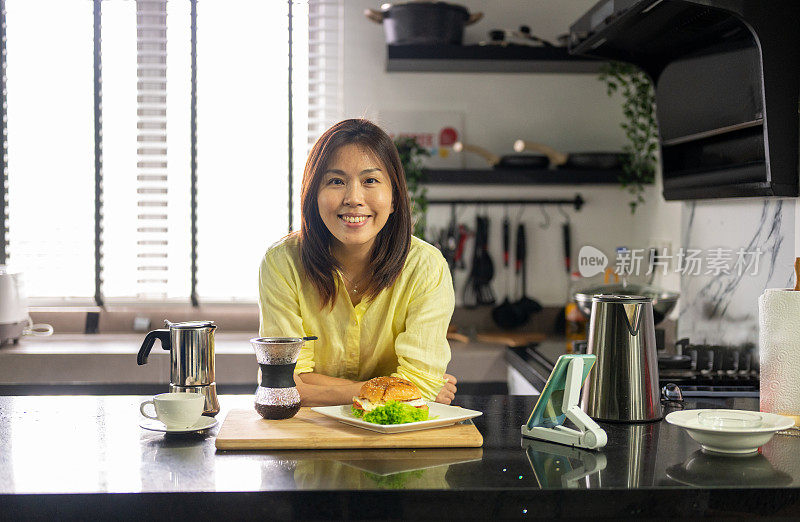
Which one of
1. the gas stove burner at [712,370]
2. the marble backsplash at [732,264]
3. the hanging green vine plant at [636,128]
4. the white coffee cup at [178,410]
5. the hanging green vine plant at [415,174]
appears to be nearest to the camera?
the white coffee cup at [178,410]

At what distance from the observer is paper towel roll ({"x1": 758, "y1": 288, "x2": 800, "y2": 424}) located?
1564mm

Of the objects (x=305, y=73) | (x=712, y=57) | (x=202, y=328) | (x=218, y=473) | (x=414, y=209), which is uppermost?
(x=305, y=73)

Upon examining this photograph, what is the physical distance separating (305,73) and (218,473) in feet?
9.43

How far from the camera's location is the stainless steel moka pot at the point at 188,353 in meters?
1.55

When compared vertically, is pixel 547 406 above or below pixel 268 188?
below

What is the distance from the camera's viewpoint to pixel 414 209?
3.56 metres

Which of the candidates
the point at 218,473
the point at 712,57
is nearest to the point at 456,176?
the point at 712,57

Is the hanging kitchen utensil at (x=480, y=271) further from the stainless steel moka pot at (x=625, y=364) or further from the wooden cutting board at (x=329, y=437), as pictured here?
the wooden cutting board at (x=329, y=437)

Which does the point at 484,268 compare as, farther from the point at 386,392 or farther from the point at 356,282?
the point at 386,392

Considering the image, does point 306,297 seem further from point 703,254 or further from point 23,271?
point 23,271

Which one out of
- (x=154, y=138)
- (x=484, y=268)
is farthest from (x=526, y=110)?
(x=154, y=138)

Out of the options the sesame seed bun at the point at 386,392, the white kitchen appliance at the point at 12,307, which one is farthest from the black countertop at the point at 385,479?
the white kitchen appliance at the point at 12,307

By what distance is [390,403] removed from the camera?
1459mm

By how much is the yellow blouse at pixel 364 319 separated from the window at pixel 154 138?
197 centimetres
